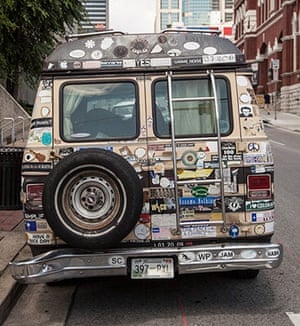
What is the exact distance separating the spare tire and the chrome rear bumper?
0.17 m

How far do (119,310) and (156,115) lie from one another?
1793mm

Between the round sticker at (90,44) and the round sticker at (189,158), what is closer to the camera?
the round sticker at (189,158)

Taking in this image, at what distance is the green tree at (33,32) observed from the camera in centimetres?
1877

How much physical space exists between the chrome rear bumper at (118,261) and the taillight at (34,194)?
17.5 inches

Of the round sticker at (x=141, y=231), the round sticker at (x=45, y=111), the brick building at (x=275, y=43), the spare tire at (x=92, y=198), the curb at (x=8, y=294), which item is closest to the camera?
the spare tire at (x=92, y=198)

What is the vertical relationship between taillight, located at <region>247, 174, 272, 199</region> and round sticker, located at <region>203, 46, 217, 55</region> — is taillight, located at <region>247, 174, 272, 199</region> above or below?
below

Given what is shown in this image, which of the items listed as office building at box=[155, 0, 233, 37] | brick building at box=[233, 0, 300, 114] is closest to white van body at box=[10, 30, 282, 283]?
brick building at box=[233, 0, 300, 114]

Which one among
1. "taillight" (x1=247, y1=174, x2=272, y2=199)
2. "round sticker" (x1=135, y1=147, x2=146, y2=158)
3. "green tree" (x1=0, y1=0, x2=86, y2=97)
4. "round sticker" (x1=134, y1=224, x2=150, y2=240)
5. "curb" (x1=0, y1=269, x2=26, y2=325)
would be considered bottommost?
"curb" (x1=0, y1=269, x2=26, y2=325)

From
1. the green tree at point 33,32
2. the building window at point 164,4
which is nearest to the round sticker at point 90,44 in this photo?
the green tree at point 33,32

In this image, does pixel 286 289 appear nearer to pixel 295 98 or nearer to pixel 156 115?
pixel 156 115

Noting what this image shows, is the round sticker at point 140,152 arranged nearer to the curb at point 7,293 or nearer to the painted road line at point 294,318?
the curb at point 7,293

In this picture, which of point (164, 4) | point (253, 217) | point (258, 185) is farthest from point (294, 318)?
point (164, 4)

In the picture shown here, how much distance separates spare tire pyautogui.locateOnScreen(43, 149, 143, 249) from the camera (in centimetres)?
458

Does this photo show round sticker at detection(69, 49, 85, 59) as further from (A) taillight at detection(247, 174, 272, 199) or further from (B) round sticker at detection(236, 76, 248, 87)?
(A) taillight at detection(247, 174, 272, 199)
